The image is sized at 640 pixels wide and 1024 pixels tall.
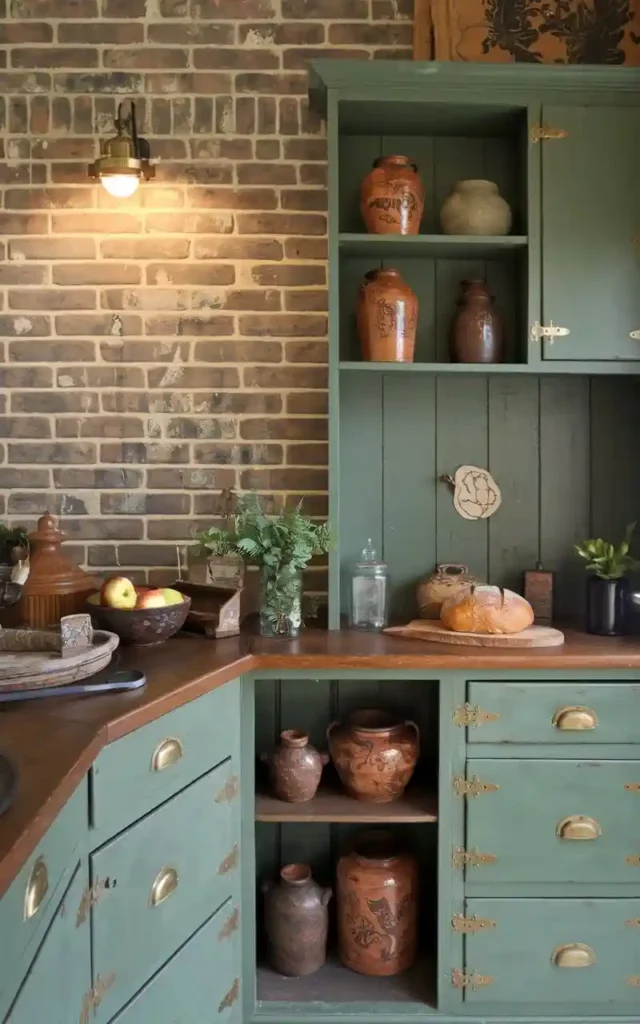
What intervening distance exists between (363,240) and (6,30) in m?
1.24

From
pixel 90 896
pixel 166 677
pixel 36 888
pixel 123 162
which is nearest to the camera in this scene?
pixel 36 888

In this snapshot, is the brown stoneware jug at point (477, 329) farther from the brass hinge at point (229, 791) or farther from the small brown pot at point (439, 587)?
the brass hinge at point (229, 791)

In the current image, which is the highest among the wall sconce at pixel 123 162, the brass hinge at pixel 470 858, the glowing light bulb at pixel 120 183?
the wall sconce at pixel 123 162

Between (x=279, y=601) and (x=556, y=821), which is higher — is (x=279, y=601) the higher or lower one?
the higher one

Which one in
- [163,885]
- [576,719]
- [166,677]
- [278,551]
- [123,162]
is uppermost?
[123,162]

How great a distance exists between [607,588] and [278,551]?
879mm

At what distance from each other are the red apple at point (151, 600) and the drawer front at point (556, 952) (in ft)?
3.47

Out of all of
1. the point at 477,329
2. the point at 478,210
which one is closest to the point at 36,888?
Answer: the point at 477,329

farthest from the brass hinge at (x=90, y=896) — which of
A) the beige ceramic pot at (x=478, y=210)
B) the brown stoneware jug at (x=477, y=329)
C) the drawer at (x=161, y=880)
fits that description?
the beige ceramic pot at (x=478, y=210)

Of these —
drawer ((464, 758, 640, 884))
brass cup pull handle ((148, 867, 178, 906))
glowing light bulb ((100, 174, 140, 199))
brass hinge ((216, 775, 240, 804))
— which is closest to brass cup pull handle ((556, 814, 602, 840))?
drawer ((464, 758, 640, 884))

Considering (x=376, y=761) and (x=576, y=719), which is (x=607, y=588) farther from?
(x=376, y=761)

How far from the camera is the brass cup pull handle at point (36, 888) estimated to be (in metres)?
1.17

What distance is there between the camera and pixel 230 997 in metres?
2.19

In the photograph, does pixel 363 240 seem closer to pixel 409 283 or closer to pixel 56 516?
pixel 409 283
